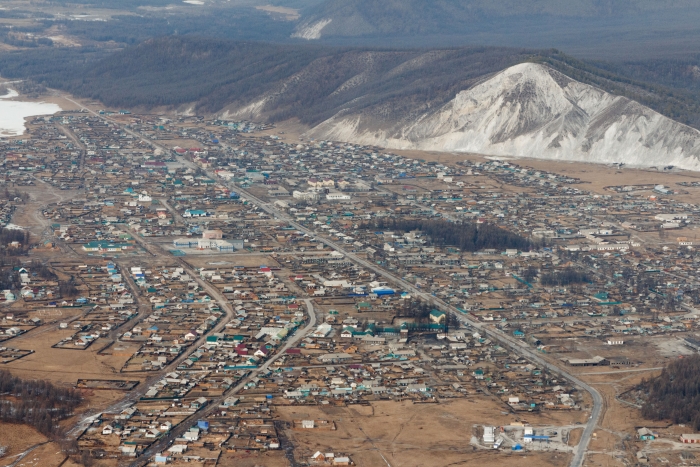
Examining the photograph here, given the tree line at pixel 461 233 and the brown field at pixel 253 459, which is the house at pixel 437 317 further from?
the brown field at pixel 253 459

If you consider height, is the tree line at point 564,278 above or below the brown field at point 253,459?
below

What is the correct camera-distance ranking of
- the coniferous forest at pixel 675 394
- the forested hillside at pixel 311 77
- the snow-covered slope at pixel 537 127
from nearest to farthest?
the coniferous forest at pixel 675 394 < the snow-covered slope at pixel 537 127 < the forested hillside at pixel 311 77

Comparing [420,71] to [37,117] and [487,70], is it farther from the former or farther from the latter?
[37,117]

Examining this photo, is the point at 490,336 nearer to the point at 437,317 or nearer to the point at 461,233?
the point at 437,317

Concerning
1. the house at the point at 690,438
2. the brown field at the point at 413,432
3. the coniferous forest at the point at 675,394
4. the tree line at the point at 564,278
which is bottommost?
the tree line at the point at 564,278

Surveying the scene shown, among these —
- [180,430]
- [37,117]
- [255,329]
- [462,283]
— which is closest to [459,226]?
[462,283]

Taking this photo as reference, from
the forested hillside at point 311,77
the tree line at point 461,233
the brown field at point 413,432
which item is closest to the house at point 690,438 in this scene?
the brown field at point 413,432

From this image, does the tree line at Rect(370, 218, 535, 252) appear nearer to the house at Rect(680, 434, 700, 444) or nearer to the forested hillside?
the house at Rect(680, 434, 700, 444)

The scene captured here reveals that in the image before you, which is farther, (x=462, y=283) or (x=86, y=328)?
(x=462, y=283)

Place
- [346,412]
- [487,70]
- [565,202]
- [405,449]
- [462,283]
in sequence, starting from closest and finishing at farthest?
[405,449]
[346,412]
[462,283]
[565,202]
[487,70]
